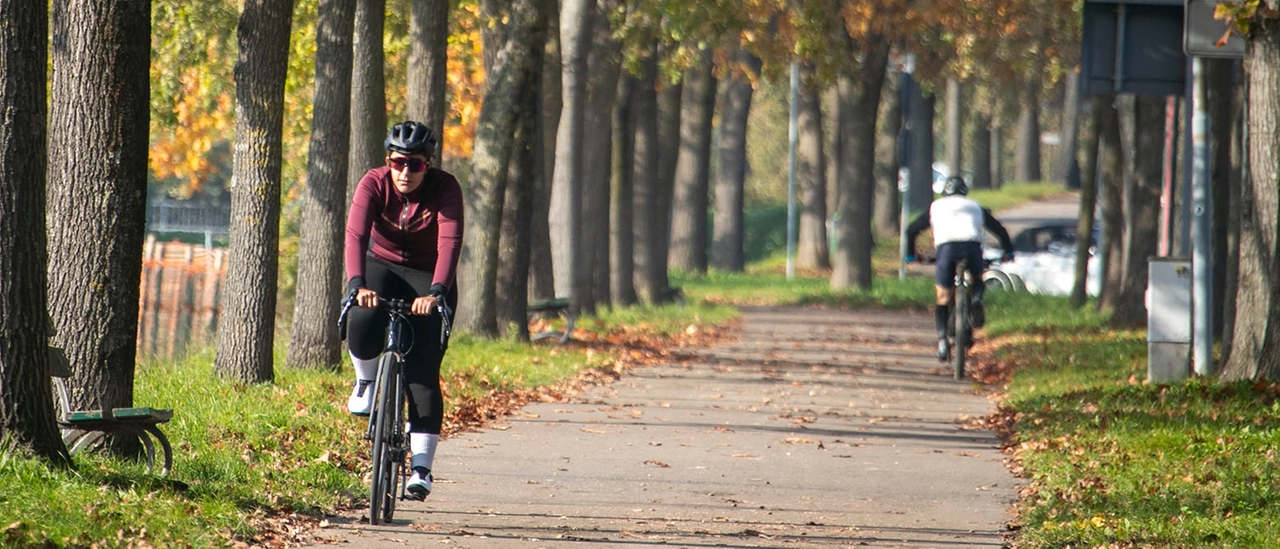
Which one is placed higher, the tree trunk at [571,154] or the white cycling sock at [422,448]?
the tree trunk at [571,154]

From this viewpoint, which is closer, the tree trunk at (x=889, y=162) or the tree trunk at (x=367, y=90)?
the tree trunk at (x=367, y=90)

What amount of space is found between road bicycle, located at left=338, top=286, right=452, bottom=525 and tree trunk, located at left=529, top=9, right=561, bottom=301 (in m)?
11.9

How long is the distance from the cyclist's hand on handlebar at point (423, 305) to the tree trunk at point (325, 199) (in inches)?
231

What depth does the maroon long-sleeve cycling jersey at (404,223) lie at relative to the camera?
787 centimetres

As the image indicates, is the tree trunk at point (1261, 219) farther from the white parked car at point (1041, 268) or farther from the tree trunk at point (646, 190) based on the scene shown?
the white parked car at point (1041, 268)

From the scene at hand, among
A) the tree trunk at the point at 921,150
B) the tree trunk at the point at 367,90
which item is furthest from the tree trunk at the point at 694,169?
the tree trunk at the point at 367,90

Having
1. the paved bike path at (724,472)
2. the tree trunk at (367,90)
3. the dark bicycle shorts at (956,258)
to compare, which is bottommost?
the paved bike path at (724,472)

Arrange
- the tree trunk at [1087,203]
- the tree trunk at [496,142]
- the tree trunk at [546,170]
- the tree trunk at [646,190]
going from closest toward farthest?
the tree trunk at [496,142] → the tree trunk at [546,170] → the tree trunk at [1087,203] → the tree trunk at [646,190]

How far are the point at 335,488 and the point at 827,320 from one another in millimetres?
19537

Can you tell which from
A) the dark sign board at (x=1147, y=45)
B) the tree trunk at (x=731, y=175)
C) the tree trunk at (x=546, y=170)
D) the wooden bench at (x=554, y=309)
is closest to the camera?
the dark sign board at (x=1147, y=45)

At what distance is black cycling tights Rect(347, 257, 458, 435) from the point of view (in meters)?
8.06

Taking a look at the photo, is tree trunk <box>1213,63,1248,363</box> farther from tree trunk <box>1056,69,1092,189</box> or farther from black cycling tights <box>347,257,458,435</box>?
tree trunk <box>1056,69,1092,189</box>

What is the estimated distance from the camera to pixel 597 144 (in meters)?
23.8

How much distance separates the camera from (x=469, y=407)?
41.5 feet
